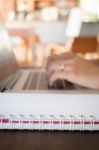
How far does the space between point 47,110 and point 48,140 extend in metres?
0.04

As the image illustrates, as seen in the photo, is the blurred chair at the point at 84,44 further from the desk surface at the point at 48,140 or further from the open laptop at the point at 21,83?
the desk surface at the point at 48,140

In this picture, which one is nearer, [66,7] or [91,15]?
[91,15]

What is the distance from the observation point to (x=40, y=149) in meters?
0.38

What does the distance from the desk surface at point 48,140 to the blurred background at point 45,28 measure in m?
1.92

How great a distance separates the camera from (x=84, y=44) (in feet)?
9.76

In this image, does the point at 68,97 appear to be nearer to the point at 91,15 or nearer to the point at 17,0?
the point at 91,15

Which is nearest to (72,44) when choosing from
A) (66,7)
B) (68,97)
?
(66,7)

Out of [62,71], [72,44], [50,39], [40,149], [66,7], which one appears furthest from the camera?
[66,7]

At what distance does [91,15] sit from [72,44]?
0.44m

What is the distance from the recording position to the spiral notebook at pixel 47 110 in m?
A: 0.43

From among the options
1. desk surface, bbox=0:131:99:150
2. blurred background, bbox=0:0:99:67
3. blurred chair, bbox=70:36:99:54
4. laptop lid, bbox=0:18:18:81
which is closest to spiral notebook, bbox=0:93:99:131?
desk surface, bbox=0:131:99:150

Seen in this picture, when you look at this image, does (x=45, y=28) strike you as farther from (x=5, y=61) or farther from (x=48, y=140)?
(x=48, y=140)

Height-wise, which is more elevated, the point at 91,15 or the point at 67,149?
the point at 67,149

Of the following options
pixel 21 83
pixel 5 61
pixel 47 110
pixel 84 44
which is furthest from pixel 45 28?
pixel 47 110
